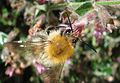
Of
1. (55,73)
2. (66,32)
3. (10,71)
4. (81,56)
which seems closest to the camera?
(55,73)

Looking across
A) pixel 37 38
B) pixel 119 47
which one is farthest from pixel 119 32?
pixel 37 38

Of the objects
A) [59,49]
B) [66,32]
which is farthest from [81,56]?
[59,49]

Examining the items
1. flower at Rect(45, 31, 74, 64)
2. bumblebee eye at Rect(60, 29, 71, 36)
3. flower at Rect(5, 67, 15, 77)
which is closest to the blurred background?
flower at Rect(5, 67, 15, 77)

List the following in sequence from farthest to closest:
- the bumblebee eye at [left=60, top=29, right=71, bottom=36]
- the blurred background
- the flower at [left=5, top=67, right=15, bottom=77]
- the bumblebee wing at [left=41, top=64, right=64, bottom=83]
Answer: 1. the blurred background
2. the flower at [left=5, top=67, right=15, bottom=77]
3. the bumblebee eye at [left=60, top=29, right=71, bottom=36]
4. the bumblebee wing at [left=41, top=64, right=64, bottom=83]

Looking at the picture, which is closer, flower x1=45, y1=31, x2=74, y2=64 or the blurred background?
flower x1=45, y1=31, x2=74, y2=64

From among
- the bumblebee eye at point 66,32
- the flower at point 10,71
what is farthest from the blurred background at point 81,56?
the bumblebee eye at point 66,32

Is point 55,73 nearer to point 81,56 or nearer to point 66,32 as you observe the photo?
point 66,32

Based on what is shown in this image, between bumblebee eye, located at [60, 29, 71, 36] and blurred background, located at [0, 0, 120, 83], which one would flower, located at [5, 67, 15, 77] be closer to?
blurred background, located at [0, 0, 120, 83]

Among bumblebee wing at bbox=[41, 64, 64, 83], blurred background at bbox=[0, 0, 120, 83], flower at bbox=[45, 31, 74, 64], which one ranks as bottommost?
blurred background at bbox=[0, 0, 120, 83]

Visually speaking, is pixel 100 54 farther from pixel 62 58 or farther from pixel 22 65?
pixel 62 58
